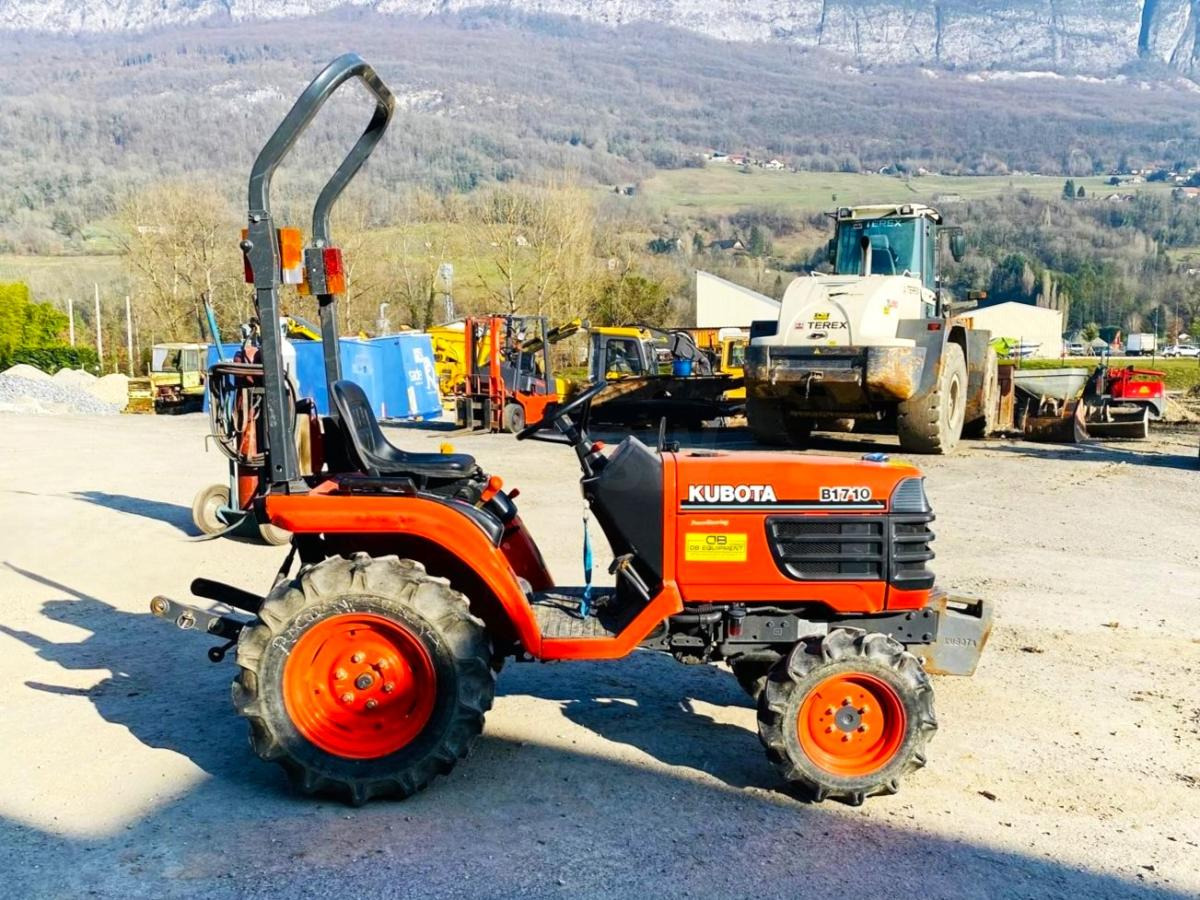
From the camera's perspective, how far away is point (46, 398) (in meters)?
26.2

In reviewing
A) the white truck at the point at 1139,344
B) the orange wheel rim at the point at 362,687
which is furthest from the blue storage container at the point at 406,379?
the white truck at the point at 1139,344

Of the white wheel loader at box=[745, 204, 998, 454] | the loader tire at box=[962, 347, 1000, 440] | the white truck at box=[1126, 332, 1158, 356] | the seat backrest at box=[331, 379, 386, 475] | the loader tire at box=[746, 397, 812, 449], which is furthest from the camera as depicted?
the white truck at box=[1126, 332, 1158, 356]

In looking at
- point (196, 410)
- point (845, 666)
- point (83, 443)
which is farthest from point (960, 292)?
point (196, 410)

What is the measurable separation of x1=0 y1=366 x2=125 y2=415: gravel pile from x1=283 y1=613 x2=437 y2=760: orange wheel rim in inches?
875

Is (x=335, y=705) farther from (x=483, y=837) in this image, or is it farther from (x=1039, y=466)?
(x=1039, y=466)

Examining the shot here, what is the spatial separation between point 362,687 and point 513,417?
16453 mm

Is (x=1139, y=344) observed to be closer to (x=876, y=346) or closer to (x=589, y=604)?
(x=876, y=346)

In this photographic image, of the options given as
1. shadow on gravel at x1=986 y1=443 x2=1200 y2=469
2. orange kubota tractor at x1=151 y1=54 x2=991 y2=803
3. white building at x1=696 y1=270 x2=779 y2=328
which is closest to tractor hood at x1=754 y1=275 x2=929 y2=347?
shadow on gravel at x1=986 y1=443 x2=1200 y2=469

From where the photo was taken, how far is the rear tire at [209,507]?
1060 cm

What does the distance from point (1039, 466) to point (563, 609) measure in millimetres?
10890

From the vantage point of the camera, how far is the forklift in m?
21.0

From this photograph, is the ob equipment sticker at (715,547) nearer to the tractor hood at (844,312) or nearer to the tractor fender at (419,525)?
the tractor fender at (419,525)

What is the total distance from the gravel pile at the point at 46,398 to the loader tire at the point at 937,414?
59.4 ft

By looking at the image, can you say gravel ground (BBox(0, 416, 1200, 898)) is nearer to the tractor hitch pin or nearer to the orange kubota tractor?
the orange kubota tractor
